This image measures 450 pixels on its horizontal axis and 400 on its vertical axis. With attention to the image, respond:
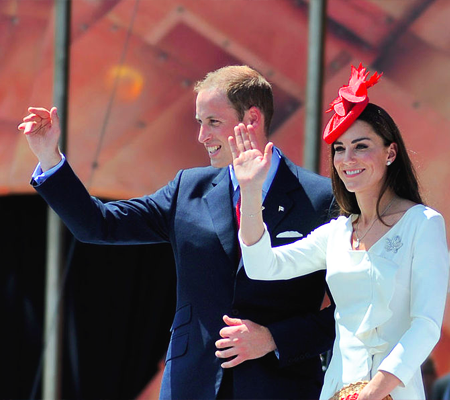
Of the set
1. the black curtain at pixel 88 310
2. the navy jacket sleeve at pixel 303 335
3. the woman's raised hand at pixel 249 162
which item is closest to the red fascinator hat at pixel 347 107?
the woman's raised hand at pixel 249 162

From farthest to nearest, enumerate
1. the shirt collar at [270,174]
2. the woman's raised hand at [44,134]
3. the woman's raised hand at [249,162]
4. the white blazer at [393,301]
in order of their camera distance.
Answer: the shirt collar at [270,174], the woman's raised hand at [44,134], the woman's raised hand at [249,162], the white blazer at [393,301]

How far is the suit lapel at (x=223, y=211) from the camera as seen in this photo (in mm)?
2377

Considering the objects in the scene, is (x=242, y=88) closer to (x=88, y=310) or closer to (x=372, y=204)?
(x=372, y=204)

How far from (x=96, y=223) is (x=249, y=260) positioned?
50 centimetres

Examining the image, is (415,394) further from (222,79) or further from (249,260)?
(222,79)

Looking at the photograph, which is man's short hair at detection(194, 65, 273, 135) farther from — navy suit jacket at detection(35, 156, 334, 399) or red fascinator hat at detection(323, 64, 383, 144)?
red fascinator hat at detection(323, 64, 383, 144)

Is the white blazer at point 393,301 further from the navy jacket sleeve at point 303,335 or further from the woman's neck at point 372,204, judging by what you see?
the navy jacket sleeve at point 303,335

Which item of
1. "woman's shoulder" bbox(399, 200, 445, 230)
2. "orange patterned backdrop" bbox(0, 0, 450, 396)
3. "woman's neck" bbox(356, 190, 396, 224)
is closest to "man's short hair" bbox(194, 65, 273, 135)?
"woman's neck" bbox(356, 190, 396, 224)

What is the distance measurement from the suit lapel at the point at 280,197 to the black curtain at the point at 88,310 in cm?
212

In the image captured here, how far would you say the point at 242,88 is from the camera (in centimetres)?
248

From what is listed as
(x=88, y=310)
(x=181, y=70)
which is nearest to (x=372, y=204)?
(x=181, y=70)

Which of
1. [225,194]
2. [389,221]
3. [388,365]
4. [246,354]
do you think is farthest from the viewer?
[225,194]

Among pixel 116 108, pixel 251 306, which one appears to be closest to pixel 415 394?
pixel 251 306

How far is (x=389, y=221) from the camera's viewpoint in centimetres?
202
